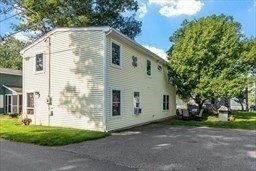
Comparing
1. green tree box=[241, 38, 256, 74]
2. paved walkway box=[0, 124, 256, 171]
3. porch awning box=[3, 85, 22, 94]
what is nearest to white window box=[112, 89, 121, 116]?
paved walkway box=[0, 124, 256, 171]

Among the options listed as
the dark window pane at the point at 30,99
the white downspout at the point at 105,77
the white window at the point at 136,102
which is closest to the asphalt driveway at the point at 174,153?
the white downspout at the point at 105,77

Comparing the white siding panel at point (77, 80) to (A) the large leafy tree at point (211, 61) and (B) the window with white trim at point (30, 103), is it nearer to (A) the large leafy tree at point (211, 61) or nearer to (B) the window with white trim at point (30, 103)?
(B) the window with white trim at point (30, 103)

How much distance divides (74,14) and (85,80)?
14.0m

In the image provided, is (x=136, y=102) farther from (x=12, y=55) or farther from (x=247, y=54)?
(x=12, y=55)

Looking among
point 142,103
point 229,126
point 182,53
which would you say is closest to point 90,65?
point 142,103

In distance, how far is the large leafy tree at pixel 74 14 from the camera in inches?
1007

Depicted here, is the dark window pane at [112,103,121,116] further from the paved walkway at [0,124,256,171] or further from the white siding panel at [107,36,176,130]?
the paved walkway at [0,124,256,171]

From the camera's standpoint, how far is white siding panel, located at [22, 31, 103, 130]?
46.6 feet

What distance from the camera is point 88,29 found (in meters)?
14.8

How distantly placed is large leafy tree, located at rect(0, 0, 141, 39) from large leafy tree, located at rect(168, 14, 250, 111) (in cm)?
802

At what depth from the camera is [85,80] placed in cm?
1456

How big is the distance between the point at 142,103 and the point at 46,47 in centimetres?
692

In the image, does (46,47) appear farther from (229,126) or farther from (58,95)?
(229,126)

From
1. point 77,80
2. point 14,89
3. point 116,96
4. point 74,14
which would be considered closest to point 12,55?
point 14,89
